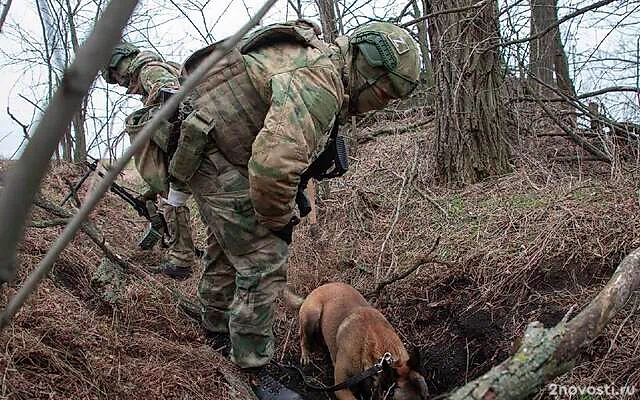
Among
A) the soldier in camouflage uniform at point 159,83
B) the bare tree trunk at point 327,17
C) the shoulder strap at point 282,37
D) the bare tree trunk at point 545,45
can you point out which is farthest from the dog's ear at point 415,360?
the bare tree trunk at point 545,45

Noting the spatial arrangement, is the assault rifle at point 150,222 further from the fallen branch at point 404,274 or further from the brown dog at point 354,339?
the fallen branch at point 404,274

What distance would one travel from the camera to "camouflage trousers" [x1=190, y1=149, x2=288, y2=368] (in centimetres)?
362

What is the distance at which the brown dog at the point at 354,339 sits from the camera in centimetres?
378

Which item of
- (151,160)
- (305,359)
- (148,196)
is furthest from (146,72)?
(305,359)

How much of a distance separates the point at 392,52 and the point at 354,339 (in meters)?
1.87

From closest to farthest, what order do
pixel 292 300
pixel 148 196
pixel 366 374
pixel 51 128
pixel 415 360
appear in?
1. pixel 51 128
2. pixel 415 360
3. pixel 366 374
4. pixel 292 300
5. pixel 148 196

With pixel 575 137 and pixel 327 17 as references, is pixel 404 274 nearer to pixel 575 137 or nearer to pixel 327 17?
pixel 575 137

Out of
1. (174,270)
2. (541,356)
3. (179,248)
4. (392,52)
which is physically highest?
(392,52)

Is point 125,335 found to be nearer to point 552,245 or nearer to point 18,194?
point 552,245

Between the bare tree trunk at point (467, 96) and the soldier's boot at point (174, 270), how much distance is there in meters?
2.86

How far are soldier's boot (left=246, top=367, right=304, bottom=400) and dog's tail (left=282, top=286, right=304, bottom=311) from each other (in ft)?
4.59

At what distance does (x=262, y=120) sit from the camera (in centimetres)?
360

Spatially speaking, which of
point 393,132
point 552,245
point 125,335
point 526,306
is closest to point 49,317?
point 125,335

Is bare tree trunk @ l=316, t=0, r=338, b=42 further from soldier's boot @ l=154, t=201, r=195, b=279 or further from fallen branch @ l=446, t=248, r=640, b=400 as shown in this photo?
fallen branch @ l=446, t=248, r=640, b=400
